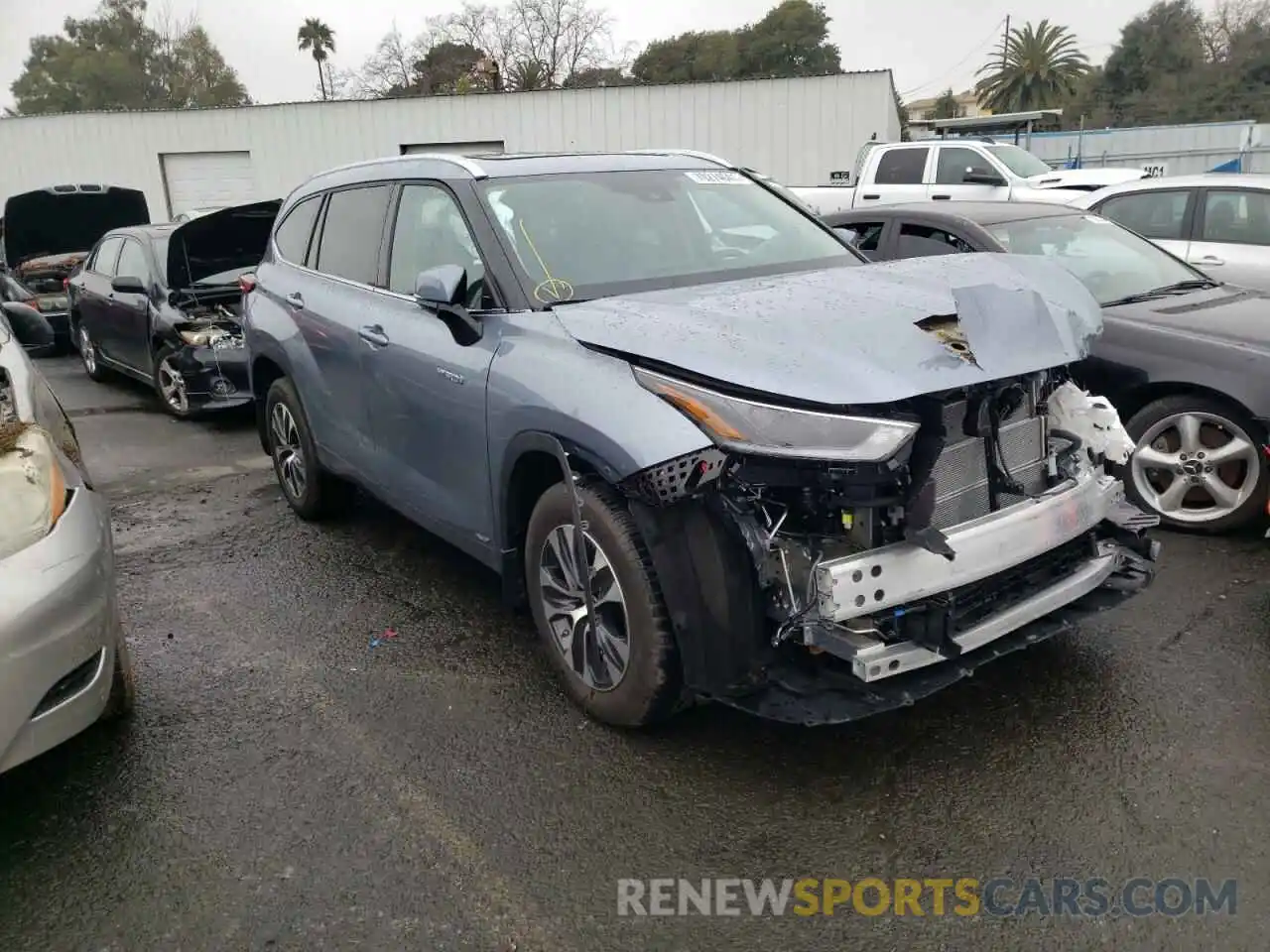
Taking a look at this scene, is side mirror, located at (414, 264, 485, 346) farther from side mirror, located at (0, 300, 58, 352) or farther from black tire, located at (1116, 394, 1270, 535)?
black tire, located at (1116, 394, 1270, 535)

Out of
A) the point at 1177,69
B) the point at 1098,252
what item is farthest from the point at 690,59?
the point at 1098,252

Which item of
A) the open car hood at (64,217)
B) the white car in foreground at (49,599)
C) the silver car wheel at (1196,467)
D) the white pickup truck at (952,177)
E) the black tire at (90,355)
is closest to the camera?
the white car in foreground at (49,599)

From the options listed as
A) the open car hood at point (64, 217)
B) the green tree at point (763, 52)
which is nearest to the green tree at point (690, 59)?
the green tree at point (763, 52)

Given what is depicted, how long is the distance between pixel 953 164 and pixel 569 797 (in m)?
12.4

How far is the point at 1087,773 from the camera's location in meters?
2.95

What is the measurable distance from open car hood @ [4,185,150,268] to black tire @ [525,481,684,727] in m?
10.7

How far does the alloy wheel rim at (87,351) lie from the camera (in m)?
10.2

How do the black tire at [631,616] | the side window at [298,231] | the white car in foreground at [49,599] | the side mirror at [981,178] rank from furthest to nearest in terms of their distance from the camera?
the side mirror at [981,178], the side window at [298,231], the black tire at [631,616], the white car in foreground at [49,599]

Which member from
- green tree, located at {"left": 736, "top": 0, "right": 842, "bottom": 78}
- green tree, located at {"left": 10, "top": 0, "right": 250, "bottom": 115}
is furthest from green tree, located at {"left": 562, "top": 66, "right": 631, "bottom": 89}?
green tree, located at {"left": 10, "top": 0, "right": 250, "bottom": 115}

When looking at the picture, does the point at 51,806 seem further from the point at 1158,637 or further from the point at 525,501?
the point at 1158,637

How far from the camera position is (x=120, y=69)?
58781 millimetres

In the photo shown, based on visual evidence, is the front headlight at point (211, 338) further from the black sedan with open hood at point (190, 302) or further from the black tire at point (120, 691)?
the black tire at point (120, 691)

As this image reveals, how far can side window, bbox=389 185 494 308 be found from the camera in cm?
369

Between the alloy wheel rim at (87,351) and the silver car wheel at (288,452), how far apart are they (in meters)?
5.81
